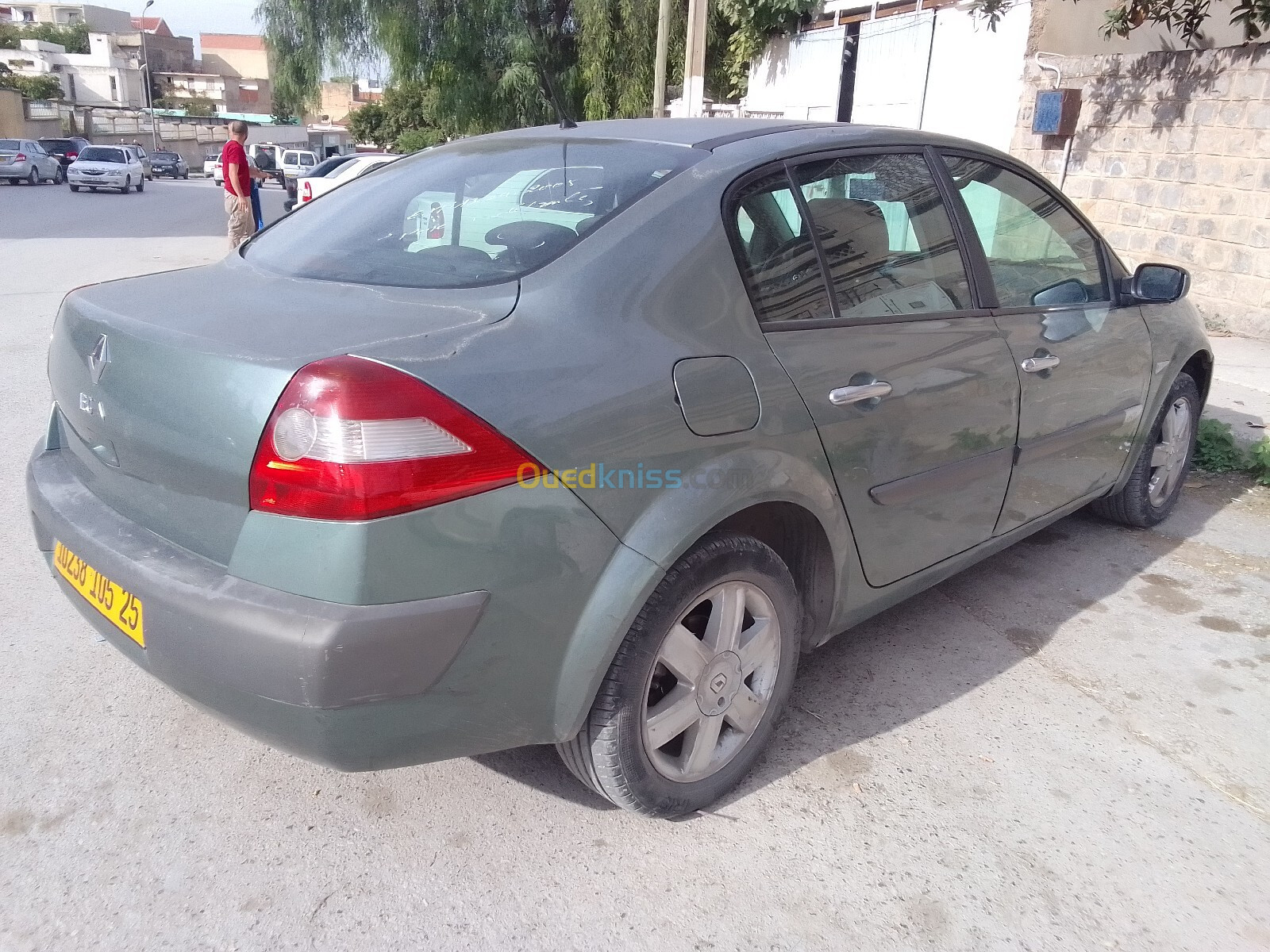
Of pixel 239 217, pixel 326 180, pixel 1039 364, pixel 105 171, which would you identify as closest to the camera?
pixel 1039 364

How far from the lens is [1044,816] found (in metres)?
2.53

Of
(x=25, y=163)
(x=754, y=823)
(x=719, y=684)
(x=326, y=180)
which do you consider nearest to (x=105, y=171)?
(x=25, y=163)

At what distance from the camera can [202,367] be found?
2.01 m

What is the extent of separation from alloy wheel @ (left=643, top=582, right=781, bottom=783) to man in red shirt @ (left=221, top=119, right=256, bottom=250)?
10.2m

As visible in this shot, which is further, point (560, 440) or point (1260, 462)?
point (1260, 462)

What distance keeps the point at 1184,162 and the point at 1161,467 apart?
5196 mm

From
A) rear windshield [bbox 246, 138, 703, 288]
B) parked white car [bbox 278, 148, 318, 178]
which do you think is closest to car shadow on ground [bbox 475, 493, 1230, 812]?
rear windshield [bbox 246, 138, 703, 288]

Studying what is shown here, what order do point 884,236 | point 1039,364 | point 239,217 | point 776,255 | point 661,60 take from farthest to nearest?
point 661,60 < point 239,217 < point 1039,364 < point 884,236 < point 776,255

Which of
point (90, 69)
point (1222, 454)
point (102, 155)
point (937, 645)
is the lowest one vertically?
point (937, 645)

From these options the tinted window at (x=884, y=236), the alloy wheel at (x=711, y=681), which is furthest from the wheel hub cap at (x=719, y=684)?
the tinted window at (x=884, y=236)

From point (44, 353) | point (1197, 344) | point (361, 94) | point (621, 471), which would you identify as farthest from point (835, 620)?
point (361, 94)

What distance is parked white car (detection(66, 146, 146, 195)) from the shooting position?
30250 mm

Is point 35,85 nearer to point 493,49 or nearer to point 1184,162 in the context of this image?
point 493,49

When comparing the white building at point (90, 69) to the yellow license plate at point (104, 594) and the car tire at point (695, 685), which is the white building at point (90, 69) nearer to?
the yellow license plate at point (104, 594)
